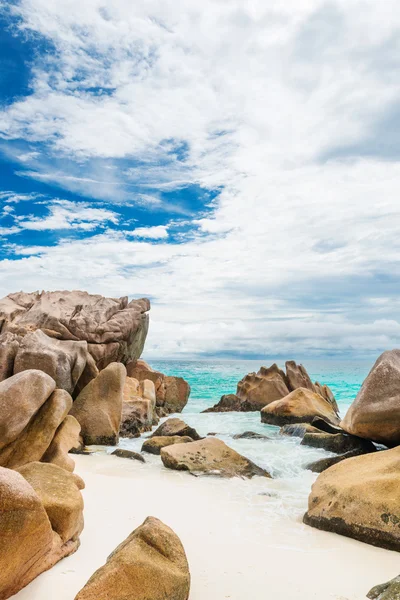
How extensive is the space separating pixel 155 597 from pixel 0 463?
446 cm

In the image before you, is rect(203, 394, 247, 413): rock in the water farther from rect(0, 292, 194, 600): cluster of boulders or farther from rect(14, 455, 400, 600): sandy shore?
rect(14, 455, 400, 600): sandy shore

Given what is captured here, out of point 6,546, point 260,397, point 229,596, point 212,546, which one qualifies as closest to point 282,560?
point 212,546

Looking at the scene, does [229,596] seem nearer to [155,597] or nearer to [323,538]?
[155,597]

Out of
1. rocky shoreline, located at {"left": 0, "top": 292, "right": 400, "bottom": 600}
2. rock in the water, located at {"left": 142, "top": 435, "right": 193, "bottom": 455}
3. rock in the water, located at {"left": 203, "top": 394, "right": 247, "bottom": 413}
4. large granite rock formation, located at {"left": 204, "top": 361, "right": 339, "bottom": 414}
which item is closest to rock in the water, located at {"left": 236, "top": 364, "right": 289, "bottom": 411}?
large granite rock formation, located at {"left": 204, "top": 361, "right": 339, "bottom": 414}

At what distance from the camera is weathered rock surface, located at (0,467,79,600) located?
3885 millimetres

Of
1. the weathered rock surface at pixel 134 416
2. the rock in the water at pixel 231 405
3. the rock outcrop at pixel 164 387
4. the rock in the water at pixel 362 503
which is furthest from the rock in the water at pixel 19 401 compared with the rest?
the rock in the water at pixel 231 405

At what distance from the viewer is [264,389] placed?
27.9 meters

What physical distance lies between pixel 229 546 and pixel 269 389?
73.8 feet

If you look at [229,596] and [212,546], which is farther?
[212,546]

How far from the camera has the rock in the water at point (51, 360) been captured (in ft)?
46.4

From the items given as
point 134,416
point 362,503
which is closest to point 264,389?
point 134,416

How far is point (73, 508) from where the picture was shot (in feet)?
17.1

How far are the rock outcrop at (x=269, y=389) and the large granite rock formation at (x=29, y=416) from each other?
2036 cm

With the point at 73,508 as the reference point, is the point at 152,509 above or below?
below
